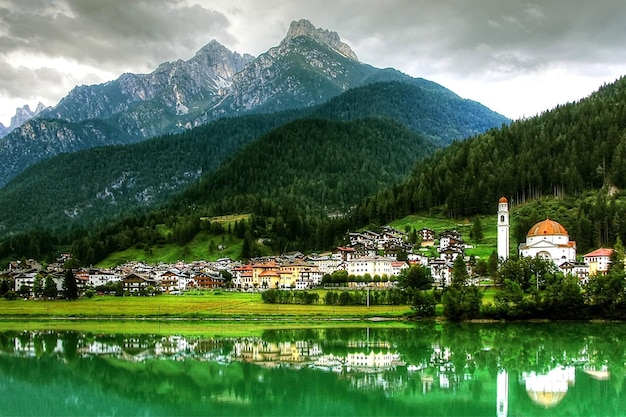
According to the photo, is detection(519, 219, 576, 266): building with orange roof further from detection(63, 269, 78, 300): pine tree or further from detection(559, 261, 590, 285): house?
detection(63, 269, 78, 300): pine tree

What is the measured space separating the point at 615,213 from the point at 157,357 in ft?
313

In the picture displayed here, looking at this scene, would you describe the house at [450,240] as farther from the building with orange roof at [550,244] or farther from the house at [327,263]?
the house at [327,263]

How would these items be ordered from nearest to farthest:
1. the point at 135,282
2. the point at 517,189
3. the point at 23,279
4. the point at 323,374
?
the point at 323,374, the point at 135,282, the point at 23,279, the point at 517,189

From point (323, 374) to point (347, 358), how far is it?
7616 mm

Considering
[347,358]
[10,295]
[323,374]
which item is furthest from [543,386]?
[10,295]

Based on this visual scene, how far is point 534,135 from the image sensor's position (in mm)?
177250

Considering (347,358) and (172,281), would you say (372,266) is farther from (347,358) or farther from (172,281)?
(347,358)

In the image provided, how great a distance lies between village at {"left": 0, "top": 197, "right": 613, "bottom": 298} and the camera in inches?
4567

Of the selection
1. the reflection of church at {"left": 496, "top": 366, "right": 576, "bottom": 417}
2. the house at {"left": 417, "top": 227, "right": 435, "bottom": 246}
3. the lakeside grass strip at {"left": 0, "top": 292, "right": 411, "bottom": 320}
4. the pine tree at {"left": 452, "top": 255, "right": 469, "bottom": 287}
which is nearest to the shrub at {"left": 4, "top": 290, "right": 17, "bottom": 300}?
the lakeside grass strip at {"left": 0, "top": 292, "right": 411, "bottom": 320}

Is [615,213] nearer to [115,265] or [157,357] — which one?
[157,357]

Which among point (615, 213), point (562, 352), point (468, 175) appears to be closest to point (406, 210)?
point (468, 175)

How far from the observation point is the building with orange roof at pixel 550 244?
117 metres

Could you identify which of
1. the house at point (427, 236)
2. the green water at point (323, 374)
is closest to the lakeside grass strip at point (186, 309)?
the green water at point (323, 374)

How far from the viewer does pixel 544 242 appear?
118m
